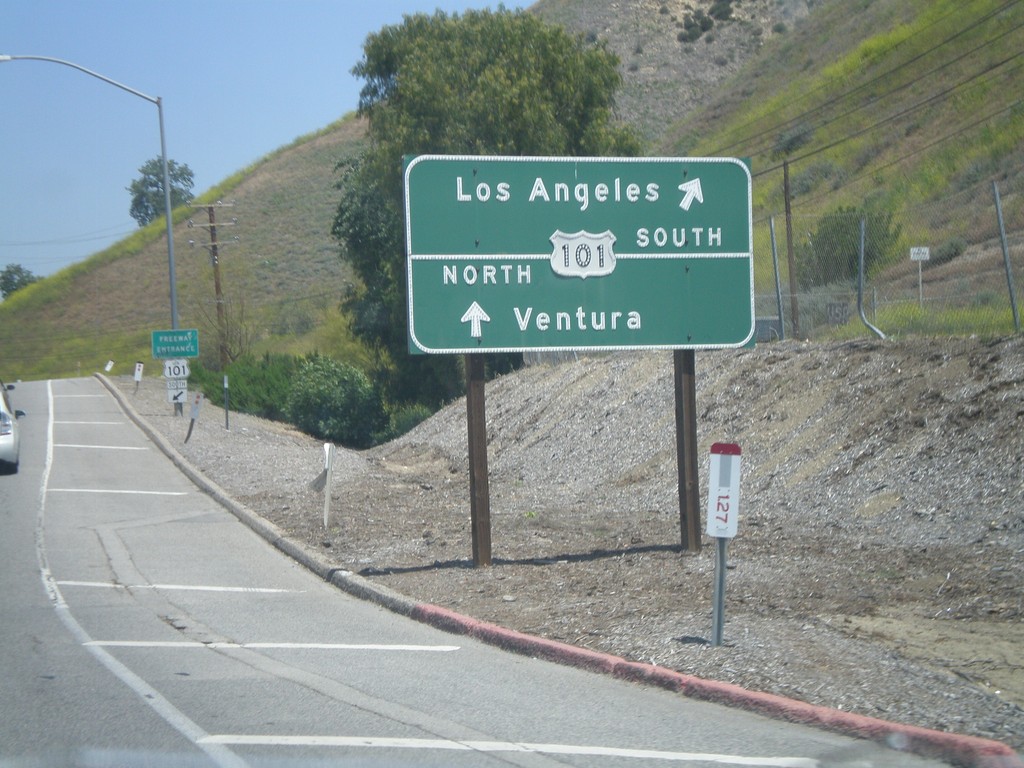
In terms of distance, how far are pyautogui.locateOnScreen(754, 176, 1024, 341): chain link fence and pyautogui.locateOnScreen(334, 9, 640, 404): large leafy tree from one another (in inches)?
292

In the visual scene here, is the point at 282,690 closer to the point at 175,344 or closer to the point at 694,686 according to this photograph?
the point at 694,686

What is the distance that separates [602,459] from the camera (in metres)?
19.6

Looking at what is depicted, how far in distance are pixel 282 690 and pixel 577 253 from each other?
642 cm

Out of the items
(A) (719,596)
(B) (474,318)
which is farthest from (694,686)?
(B) (474,318)

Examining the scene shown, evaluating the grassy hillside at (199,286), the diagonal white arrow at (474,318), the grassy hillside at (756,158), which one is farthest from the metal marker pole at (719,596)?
the grassy hillside at (199,286)

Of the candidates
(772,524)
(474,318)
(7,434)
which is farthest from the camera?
(7,434)

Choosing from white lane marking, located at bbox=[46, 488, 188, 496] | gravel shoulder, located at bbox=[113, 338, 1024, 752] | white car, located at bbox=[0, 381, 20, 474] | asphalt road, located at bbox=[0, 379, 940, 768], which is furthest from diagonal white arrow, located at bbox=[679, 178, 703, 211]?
white car, located at bbox=[0, 381, 20, 474]

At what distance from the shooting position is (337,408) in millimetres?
43469

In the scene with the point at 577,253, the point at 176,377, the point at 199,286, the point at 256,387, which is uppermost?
the point at 199,286

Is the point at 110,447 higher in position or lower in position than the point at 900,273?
→ lower

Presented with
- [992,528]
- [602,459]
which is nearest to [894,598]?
[992,528]

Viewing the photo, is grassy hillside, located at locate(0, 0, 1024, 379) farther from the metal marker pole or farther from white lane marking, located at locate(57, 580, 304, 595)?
white lane marking, located at locate(57, 580, 304, 595)

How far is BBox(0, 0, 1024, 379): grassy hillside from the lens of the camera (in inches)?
1286

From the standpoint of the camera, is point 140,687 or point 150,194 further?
point 150,194
